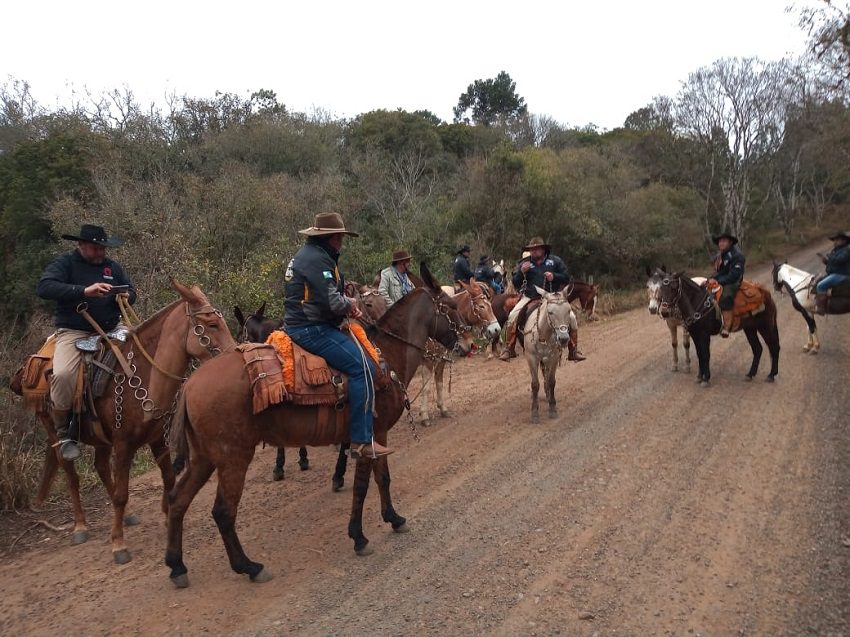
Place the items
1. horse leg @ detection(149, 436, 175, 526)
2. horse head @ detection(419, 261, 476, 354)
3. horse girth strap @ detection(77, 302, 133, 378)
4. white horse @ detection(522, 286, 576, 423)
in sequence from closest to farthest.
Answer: horse girth strap @ detection(77, 302, 133, 378) → horse leg @ detection(149, 436, 175, 526) → horse head @ detection(419, 261, 476, 354) → white horse @ detection(522, 286, 576, 423)

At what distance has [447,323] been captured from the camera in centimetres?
655

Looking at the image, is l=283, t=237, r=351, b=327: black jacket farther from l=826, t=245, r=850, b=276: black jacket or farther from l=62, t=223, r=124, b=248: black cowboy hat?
l=826, t=245, r=850, b=276: black jacket

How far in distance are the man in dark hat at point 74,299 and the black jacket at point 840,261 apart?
13701 millimetres

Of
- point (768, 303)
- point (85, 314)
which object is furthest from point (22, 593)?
point (768, 303)

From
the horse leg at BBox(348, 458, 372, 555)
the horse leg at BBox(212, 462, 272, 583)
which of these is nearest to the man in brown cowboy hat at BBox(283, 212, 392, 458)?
the horse leg at BBox(348, 458, 372, 555)

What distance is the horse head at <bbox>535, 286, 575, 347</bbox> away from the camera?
877 centimetres

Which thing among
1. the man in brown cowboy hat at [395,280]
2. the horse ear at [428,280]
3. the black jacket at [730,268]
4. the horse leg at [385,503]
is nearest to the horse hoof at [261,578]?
the horse leg at [385,503]

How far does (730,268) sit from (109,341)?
10.7m

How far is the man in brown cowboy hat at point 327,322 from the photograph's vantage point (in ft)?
16.7

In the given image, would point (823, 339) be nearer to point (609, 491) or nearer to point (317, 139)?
point (609, 491)

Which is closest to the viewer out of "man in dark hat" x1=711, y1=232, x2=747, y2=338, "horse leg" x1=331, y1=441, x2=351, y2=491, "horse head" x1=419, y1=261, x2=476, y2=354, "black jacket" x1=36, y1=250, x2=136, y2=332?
"black jacket" x1=36, y1=250, x2=136, y2=332

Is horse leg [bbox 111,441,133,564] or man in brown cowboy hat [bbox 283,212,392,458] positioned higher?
man in brown cowboy hat [bbox 283,212,392,458]

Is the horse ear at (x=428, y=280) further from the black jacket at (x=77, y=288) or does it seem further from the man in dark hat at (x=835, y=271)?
the man in dark hat at (x=835, y=271)

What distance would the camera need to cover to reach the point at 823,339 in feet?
47.8
